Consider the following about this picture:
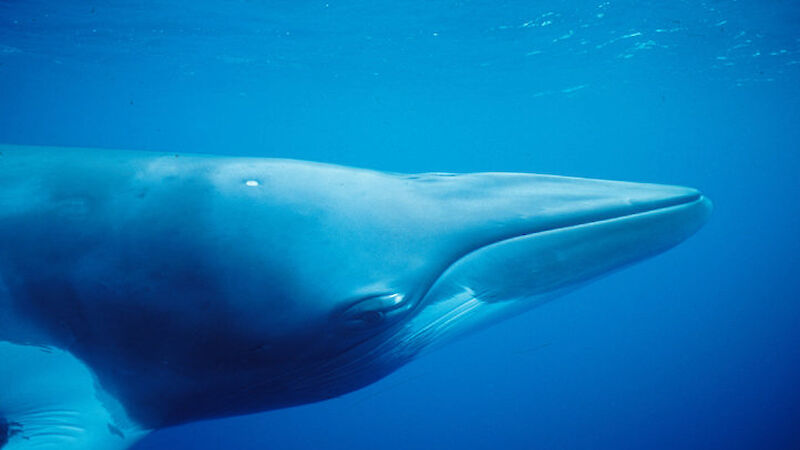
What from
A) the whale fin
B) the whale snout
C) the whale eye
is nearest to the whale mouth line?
the whale snout

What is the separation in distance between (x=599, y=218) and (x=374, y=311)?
5.29ft

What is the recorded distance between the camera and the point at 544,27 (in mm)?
27328

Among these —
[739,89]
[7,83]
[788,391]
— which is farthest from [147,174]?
[7,83]

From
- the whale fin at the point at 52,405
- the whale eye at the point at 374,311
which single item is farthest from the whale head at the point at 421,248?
the whale fin at the point at 52,405

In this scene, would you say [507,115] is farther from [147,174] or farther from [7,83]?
[147,174]

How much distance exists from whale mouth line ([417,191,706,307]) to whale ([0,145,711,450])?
0.05ft

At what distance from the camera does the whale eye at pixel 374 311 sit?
8.91ft

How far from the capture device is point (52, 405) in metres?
2.74

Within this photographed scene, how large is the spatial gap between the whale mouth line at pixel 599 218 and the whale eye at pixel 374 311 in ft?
0.60

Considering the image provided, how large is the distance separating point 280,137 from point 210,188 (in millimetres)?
101444

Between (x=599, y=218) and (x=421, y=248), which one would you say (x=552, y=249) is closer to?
(x=599, y=218)

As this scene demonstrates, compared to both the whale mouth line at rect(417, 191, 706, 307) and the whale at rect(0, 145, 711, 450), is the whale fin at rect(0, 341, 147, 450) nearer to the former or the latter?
the whale at rect(0, 145, 711, 450)

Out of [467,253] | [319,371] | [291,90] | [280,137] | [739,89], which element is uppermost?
[280,137]

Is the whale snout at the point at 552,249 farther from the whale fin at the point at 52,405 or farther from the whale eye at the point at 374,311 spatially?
the whale fin at the point at 52,405
